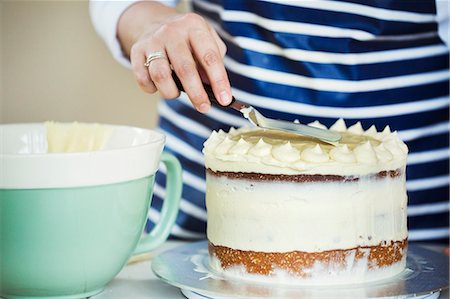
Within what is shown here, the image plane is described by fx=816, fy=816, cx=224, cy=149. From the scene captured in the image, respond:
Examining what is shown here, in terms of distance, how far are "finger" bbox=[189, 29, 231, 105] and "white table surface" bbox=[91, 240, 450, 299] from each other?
20 centimetres

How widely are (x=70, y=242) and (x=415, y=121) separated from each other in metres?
0.53

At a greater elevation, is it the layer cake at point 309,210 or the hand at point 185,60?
the hand at point 185,60

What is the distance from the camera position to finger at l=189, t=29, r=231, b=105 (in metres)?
0.84

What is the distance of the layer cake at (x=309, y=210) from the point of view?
0.74 meters

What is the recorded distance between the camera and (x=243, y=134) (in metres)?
0.87

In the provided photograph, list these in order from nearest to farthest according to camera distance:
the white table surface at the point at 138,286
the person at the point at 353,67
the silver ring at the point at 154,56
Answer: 1. the white table surface at the point at 138,286
2. the silver ring at the point at 154,56
3. the person at the point at 353,67

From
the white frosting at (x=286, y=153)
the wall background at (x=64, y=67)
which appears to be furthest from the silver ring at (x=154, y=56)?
the wall background at (x=64, y=67)

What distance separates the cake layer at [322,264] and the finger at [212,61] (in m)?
0.16

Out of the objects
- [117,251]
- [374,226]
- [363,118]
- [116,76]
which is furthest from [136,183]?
[116,76]

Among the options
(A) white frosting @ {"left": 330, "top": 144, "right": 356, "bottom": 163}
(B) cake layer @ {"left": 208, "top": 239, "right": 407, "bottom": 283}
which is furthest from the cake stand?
(A) white frosting @ {"left": 330, "top": 144, "right": 356, "bottom": 163}

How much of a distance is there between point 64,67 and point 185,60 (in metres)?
1.08

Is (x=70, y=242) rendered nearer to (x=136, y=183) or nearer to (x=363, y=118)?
(x=136, y=183)

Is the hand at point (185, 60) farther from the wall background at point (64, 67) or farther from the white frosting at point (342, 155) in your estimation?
the wall background at point (64, 67)

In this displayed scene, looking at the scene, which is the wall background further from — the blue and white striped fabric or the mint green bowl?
the mint green bowl
